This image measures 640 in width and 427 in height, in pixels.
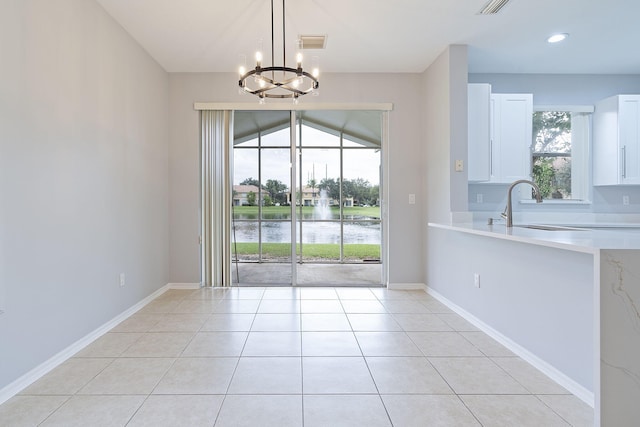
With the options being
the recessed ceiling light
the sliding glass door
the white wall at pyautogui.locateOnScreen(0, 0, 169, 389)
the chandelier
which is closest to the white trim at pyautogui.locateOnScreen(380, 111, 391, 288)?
the sliding glass door

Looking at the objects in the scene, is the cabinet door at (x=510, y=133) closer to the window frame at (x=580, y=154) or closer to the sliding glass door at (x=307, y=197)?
the window frame at (x=580, y=154)

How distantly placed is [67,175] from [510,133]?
422 cm

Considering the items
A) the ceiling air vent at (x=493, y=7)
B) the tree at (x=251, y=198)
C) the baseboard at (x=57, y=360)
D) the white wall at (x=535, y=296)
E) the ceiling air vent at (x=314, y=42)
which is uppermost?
the ceiling air vent at (x=314, y=42)

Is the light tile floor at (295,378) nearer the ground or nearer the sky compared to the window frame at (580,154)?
nearer the ground

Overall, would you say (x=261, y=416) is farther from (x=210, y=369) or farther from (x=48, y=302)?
(x=48, y=302)

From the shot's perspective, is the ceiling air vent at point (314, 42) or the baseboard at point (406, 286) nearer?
the ceiling air vent at point (314, 42)

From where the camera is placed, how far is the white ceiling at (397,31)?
2.80 meters

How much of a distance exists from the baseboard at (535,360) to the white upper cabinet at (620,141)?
8.37 ft

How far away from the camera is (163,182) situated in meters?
4.02

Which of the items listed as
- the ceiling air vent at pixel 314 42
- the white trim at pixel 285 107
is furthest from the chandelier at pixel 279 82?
the white trim at pixel 285 107

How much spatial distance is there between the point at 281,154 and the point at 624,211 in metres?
4.45

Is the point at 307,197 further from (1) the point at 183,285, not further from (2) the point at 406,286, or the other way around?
(1) the point at 183,285

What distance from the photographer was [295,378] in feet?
6.75

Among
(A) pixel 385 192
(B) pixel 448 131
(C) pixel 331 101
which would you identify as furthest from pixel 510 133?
(C) pixel 331 101
